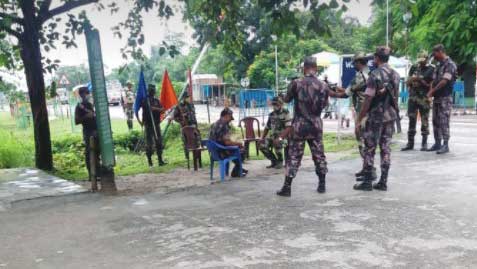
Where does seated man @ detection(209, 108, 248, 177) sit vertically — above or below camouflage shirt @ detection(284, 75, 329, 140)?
below

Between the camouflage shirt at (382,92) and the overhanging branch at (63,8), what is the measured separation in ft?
18.4

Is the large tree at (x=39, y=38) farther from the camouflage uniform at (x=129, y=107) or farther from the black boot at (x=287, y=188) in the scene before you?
the camouflage uniform at (x=129, y=107)

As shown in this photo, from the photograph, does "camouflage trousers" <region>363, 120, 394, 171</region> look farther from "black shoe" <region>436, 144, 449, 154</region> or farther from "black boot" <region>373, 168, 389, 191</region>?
Result: "black shoe" <region>436, 144, 449, 154</region>

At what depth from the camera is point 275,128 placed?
862cm

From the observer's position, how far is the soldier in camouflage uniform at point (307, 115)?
20.3 feet

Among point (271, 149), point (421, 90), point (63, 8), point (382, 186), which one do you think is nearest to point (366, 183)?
point (382, 186)

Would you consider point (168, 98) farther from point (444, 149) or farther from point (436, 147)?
point (444, 149)

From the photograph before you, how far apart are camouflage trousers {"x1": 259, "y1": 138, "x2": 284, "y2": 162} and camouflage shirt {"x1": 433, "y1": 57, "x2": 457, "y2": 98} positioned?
2.90 meters

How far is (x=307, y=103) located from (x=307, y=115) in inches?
6.0

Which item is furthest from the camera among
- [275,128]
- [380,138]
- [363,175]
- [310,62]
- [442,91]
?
A: [442,91]

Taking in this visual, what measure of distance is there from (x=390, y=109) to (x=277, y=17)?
7.14ft

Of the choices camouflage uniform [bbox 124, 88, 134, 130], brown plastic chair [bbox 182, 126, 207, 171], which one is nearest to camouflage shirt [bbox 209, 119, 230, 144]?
brown plastic chair [bbox 182, 126, 207, 171]

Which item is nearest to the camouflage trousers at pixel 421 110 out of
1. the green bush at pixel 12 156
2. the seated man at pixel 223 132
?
the seated man at pixel 223 132

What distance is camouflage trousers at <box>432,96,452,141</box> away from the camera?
8.77 meters
